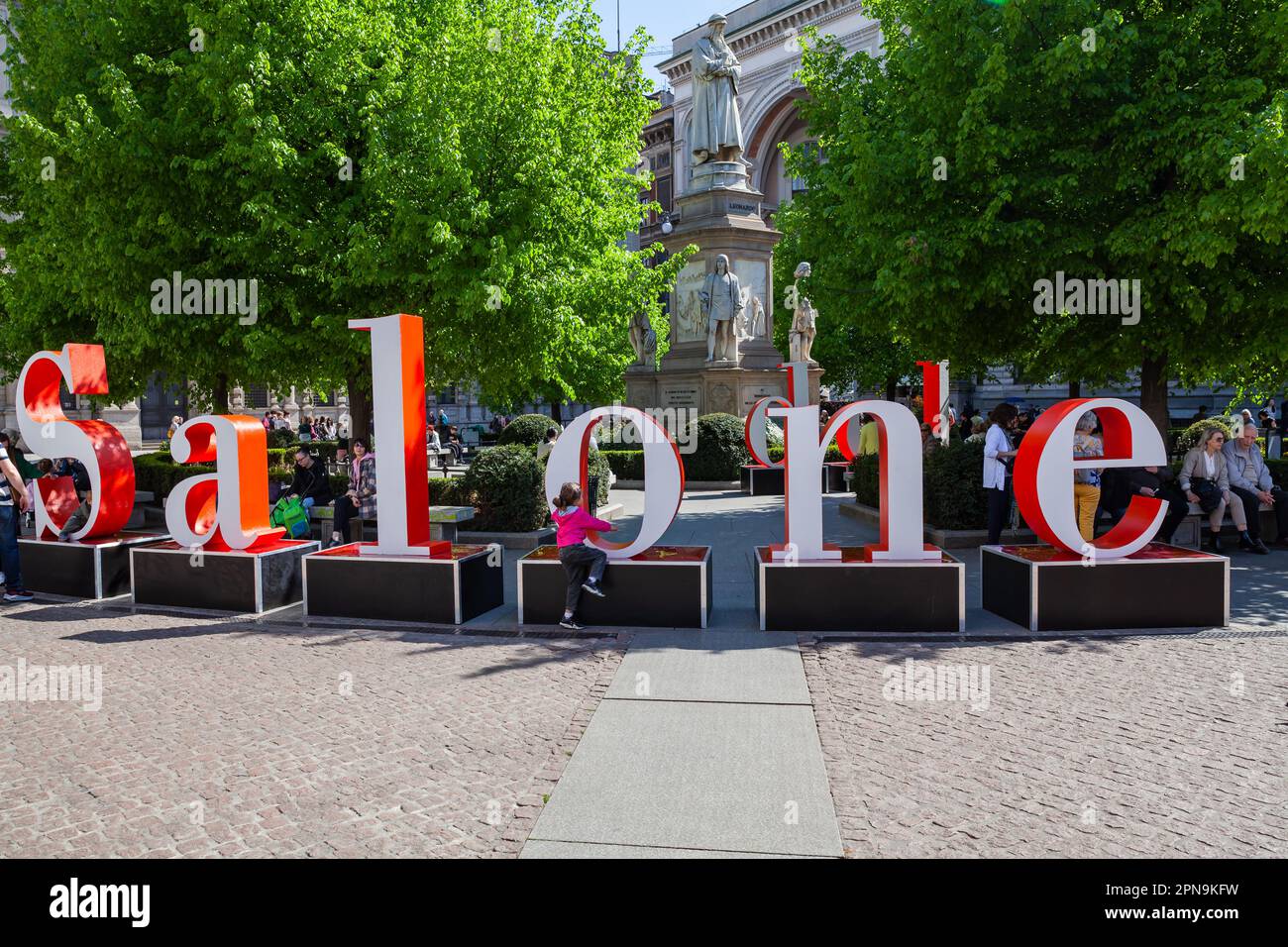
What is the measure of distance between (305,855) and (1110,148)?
13.7 metres

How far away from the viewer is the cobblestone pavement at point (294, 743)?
465 cm

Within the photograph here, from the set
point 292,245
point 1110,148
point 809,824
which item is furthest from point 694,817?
point 292,245

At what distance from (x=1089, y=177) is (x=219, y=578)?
12.9 metres

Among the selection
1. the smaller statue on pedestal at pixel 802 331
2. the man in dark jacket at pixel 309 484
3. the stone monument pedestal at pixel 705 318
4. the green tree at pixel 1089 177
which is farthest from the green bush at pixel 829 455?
the man in dark jacket at pixel 309 484

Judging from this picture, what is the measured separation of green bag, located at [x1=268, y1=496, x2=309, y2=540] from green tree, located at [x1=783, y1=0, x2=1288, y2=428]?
9.15m

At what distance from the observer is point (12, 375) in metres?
21.2

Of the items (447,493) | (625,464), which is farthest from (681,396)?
(447,493)

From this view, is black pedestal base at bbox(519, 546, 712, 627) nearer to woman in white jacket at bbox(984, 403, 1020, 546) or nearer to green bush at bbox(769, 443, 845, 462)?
woman in white jacket at bbox(984, 403, 1020, 546)

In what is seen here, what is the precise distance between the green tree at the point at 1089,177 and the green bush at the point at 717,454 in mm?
7241

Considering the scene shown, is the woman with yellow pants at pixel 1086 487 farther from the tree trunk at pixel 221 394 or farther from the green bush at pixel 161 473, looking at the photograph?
the tree trunk at pixel 221 394

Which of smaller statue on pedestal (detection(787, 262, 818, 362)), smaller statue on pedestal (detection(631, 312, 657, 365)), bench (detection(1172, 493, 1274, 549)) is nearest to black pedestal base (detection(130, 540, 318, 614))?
bench (detection(1172, 493, 1274, 549))
